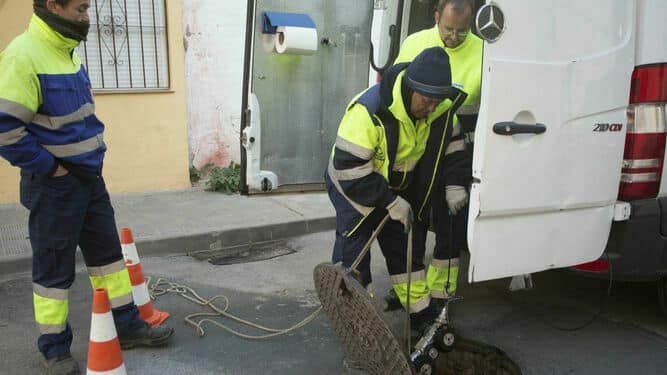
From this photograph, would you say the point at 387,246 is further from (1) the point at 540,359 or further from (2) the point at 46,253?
(2) the point at 46,253

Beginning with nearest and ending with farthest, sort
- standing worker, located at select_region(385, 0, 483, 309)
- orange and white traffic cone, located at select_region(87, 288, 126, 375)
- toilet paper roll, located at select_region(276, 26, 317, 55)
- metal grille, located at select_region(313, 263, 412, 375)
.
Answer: metal grille, located at select_region(313, 263, 412, 375), orange and white traffic cone, located at select_region(87, 288, 126, 375), standing worker, located at select_region(385, 0, 483, 309), toilet paper roll, located at select_region(276, 26, 317, 55)

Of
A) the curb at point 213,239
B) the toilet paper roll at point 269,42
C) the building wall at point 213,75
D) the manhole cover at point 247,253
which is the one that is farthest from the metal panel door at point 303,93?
the building wall at point 213,75

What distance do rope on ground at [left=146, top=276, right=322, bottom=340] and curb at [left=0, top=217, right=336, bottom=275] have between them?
0.56m

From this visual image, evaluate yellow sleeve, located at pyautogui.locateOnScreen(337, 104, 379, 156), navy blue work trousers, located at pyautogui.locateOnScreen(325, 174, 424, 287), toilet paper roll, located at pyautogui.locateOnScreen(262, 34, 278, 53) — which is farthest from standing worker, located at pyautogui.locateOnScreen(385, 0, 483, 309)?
toilet paper roll, located at pyautogui.locateOnScreen(262, 34, 278, 53)

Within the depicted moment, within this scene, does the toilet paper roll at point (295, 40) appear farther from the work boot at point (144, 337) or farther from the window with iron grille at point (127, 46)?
the window with iron grille at point (127, 46)

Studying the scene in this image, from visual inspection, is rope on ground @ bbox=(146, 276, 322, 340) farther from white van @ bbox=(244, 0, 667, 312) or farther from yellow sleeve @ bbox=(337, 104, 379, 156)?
white van @ bbox=(244, 0, 667, 312)

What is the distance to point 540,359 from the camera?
3152 millimetres

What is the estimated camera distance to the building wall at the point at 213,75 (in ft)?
21.3

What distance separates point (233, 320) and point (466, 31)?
2.16 metres

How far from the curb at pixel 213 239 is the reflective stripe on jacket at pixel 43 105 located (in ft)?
6.58

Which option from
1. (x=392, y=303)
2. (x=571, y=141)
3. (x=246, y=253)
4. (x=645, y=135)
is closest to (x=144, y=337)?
(x=392, y=303)

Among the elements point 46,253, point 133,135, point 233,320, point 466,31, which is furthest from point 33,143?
point 133,135

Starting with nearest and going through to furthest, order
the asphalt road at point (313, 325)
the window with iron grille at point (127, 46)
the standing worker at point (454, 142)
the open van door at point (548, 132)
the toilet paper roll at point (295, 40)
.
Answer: the open van door at point (548, 132) → the asphalt road at point (313, 325) → the standing worker at point (454, 142) → the toilet paper roll at point (295, 40) → the window with iron grille at point (127, 46)

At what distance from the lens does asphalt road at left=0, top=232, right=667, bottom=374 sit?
10.1 feet
